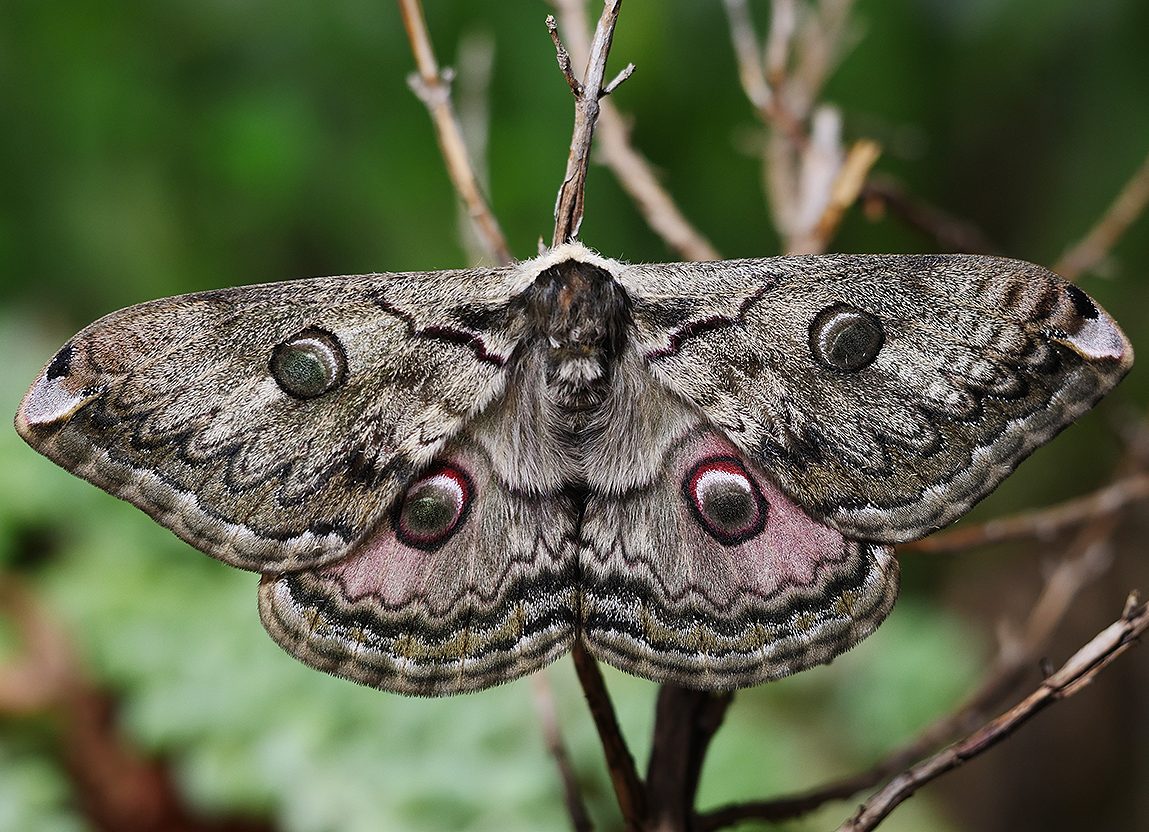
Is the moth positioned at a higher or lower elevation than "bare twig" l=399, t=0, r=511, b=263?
lower

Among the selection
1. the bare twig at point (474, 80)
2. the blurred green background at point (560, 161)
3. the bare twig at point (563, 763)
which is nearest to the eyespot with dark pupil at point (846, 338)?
the bare twig at point (563, 763)

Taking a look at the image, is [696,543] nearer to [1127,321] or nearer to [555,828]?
[555,828]

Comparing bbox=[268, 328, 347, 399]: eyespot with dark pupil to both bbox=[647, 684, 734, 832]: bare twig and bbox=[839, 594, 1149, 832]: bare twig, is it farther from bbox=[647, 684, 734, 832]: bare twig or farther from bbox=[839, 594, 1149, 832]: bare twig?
bbox=[839, 594, 1149, 832]: bare twig

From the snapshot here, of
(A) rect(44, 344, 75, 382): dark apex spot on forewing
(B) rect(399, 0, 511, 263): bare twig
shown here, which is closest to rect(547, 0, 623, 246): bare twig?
(B) rect(399, 0, 511, 263): bare twig

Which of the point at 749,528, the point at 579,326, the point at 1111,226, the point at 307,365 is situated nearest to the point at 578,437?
the point at 579,326

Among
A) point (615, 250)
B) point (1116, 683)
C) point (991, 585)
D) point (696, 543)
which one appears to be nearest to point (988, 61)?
point (615, 250)

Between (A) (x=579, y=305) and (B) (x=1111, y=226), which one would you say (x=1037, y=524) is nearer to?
(B) (x=1111, y=226)
